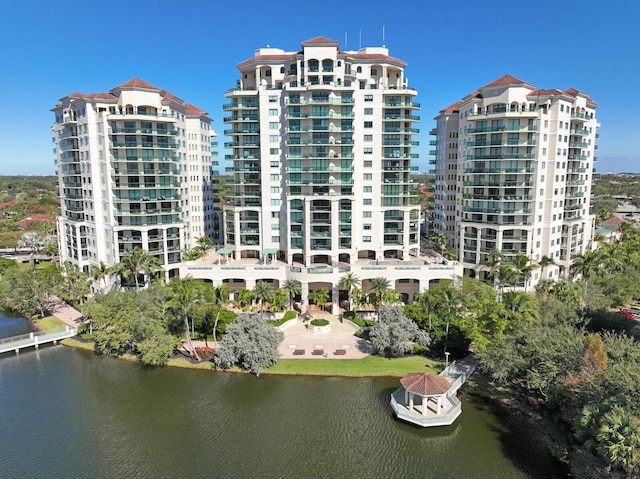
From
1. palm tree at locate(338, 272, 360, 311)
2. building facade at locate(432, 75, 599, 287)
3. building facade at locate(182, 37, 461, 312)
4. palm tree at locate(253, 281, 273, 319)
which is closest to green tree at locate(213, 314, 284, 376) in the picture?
palm tree at locate(253, 281, 273, 319)

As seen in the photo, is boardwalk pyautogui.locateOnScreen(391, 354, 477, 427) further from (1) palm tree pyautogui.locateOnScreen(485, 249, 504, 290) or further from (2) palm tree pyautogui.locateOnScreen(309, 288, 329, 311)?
(1) palm tree pyautogui.locateOnScreen(485, 249, 504, 290)

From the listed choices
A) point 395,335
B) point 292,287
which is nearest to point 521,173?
point 395,335

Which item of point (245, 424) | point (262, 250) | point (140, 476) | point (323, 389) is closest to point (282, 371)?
point (323, 389)

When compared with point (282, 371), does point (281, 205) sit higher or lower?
higher

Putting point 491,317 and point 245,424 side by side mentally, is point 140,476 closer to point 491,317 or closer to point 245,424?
point 245,424

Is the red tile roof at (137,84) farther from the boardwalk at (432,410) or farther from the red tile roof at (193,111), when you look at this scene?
the boardwalk at (432,410)

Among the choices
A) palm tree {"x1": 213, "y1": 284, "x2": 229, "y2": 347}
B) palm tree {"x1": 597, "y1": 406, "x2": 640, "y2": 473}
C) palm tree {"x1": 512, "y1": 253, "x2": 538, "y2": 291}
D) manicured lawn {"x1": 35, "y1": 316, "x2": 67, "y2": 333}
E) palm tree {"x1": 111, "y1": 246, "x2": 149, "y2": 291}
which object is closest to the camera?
palm tree {"x1": 597, "y1": 406, "x2": 640, "y2": 473}
